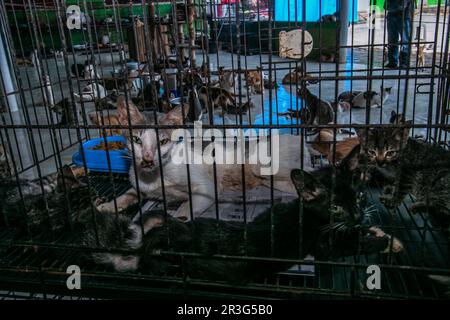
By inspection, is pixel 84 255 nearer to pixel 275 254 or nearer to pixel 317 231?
pixel 275 254

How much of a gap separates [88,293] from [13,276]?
36cm

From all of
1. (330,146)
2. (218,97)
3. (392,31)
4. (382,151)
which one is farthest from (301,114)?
(392,31)

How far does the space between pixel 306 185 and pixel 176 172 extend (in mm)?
1013

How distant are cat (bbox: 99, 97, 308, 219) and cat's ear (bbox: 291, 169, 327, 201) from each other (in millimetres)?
750

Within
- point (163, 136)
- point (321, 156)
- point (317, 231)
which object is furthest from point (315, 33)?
point (317, 231)

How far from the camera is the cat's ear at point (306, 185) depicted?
5.03 feet

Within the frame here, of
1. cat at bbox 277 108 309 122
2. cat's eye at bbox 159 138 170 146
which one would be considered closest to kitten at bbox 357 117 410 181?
cat at bbox 277 108 309 122

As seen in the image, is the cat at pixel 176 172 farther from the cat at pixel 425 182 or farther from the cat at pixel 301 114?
the cat at pixel 425 182

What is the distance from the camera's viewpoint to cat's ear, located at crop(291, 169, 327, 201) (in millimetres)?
1533

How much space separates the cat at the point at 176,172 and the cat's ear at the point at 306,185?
29.5 inches

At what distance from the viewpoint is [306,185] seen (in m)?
1.57

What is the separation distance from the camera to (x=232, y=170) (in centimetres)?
247

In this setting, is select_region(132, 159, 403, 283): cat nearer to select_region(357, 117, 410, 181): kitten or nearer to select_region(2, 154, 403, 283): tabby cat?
select_region(2, 154, 403, 283): tabby cat

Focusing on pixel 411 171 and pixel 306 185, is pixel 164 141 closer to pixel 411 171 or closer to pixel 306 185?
pixel 306 185
